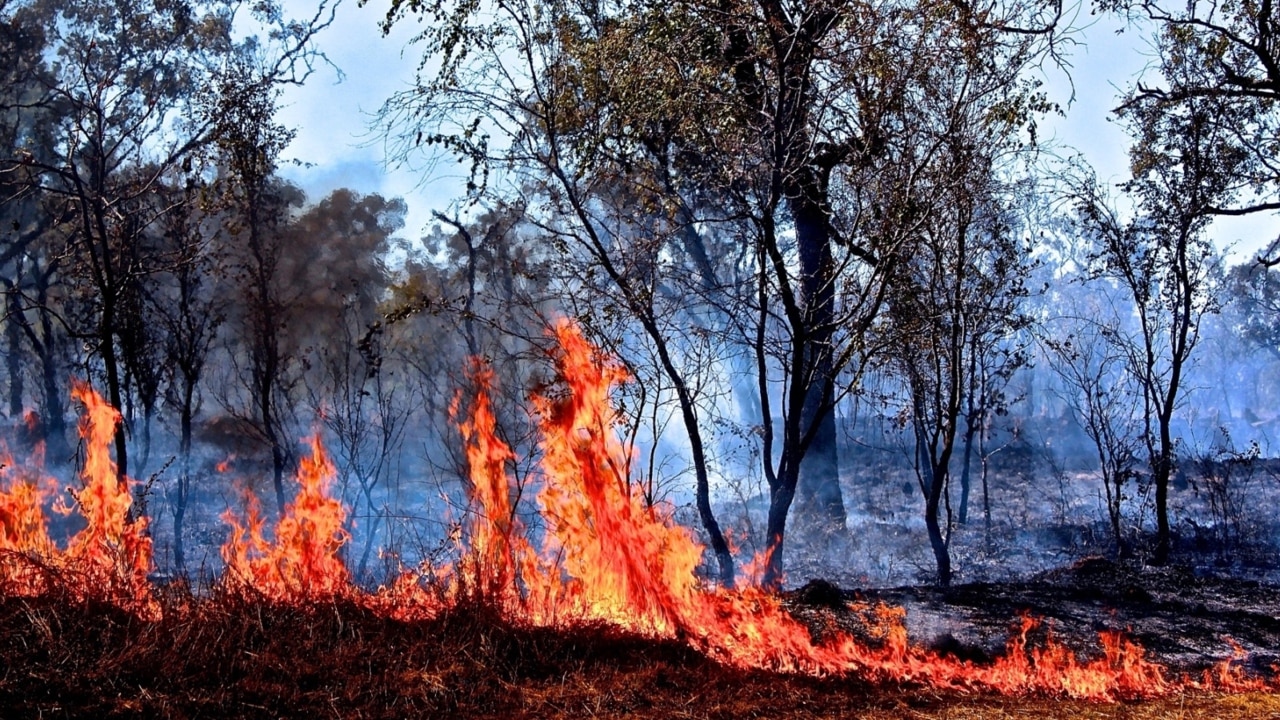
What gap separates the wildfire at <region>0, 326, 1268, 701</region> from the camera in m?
6.29

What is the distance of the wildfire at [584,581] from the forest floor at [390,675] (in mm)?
233

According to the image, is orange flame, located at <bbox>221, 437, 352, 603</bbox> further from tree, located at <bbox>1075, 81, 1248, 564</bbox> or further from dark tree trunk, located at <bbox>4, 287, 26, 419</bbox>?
dark tree trunk, located at <bbox>4, 287, 26, 419</bbox>

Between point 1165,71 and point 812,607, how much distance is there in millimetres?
9232

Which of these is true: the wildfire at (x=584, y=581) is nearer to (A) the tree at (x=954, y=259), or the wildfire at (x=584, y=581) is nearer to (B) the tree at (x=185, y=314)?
(A) the tree at (x=954, y=259)

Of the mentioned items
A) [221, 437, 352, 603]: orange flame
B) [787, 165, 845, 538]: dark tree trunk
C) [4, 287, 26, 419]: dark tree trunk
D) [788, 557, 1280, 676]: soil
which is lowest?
[788, 557, 1280, 676]: soil

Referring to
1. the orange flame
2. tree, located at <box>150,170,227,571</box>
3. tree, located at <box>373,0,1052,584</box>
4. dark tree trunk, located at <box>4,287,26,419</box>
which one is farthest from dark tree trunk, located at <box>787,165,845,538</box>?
dark tree trunk, located at <box>4,287,26,419</box>

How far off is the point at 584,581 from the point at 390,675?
218 cm

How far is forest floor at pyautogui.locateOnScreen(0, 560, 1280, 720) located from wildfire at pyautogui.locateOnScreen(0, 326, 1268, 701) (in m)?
0.23

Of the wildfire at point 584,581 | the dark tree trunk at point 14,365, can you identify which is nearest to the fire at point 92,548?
the wildfire at point 584,581

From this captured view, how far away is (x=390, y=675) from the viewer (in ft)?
17.7

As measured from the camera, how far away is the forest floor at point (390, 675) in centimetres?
488

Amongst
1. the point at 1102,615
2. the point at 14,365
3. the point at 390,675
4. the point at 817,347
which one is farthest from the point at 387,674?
the point at 14,365

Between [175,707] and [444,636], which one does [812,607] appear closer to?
[444,636]

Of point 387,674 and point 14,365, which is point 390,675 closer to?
point 387,674
